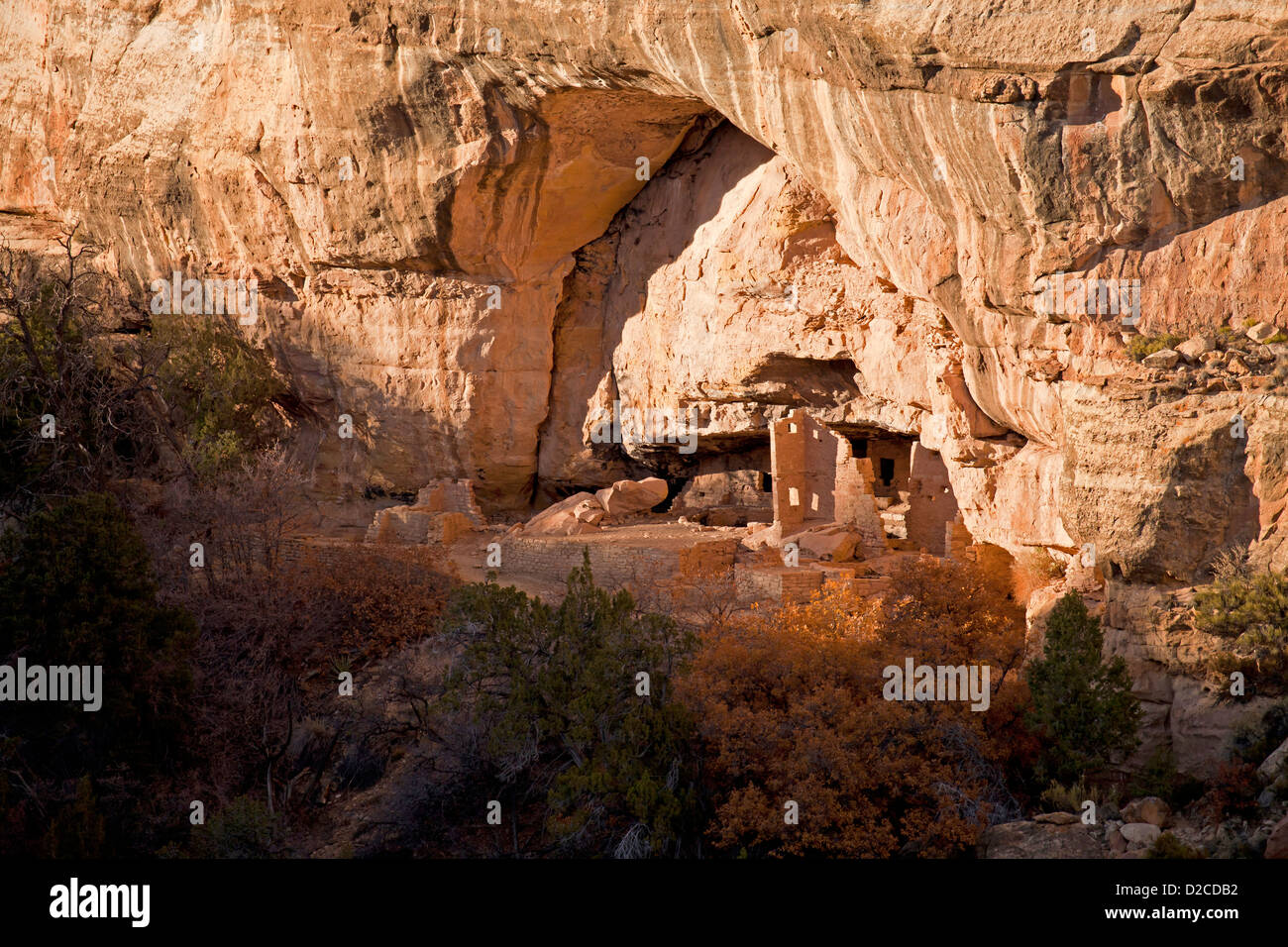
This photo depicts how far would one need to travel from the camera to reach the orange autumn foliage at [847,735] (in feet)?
44.6

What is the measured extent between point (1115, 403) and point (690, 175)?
1204cm

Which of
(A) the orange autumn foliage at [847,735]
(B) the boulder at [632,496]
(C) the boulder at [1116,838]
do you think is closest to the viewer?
(C) the boulder at [1116,838]

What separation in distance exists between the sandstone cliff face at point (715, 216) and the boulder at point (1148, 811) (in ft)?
10.3

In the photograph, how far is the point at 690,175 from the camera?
25938 millimetres

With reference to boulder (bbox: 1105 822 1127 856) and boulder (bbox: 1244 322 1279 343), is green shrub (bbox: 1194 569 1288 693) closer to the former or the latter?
boulder (bbox: 1244 322 1279 343)

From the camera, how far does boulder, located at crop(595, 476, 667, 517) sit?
25531 mm

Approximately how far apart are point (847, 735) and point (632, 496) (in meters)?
11.8

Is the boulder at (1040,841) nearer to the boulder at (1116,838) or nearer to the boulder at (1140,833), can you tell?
the boulder at (1116,838)

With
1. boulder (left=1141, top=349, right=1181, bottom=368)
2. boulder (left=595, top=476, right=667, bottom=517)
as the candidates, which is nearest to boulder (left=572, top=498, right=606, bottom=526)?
boulder (left=595, top=476, right=667, bottom=517)

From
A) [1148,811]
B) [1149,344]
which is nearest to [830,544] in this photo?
[1149,344]

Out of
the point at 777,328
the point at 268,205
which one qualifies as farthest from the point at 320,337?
the point at 777,328

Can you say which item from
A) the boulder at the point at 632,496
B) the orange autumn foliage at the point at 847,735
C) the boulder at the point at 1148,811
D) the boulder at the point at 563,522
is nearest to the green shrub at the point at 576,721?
the orange autumn foliage at the point at 847,735
